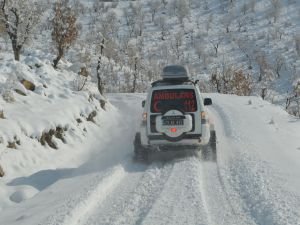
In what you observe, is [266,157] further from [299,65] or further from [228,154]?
[299,65]

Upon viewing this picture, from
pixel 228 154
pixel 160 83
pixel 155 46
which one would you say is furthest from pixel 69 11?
pixel 155 46

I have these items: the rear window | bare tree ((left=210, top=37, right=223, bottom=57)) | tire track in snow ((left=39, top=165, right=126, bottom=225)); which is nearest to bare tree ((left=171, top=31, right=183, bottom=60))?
bare tree ((left=210, top=37, right=223, bottom=57))

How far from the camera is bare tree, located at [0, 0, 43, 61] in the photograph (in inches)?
1014

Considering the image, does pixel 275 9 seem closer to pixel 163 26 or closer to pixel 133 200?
pixel 163 26

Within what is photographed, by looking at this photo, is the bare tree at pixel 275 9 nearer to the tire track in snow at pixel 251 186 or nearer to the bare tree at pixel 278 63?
the bare tree at pixel 278 63

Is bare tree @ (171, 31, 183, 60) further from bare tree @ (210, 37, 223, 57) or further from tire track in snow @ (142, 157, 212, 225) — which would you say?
tire track in snow @ (142, 157, 212, 225)

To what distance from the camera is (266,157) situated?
12641mm

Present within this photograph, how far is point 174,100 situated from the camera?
42.1 ft

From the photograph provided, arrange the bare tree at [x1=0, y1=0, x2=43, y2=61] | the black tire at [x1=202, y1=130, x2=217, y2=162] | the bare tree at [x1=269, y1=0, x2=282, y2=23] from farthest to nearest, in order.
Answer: the bare tree at [x1=269, y1=0, x2=282, y2=23]
the bare tree at [x1=0, y1=0, x2=43, y2=61]
the black tire at [x1=202, y1=130, x2=217, y2=162]

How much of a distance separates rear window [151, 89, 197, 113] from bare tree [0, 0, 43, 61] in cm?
1371

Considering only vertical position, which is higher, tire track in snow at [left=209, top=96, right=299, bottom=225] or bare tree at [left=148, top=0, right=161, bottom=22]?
bare tree at [left=148, top=0, right=161, bottom=22]

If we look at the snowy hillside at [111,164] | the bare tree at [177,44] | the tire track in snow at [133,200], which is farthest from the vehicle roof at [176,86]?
the bare tree at [177,44]

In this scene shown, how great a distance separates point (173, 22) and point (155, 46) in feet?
65.9

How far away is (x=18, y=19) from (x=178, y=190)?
1981cm
